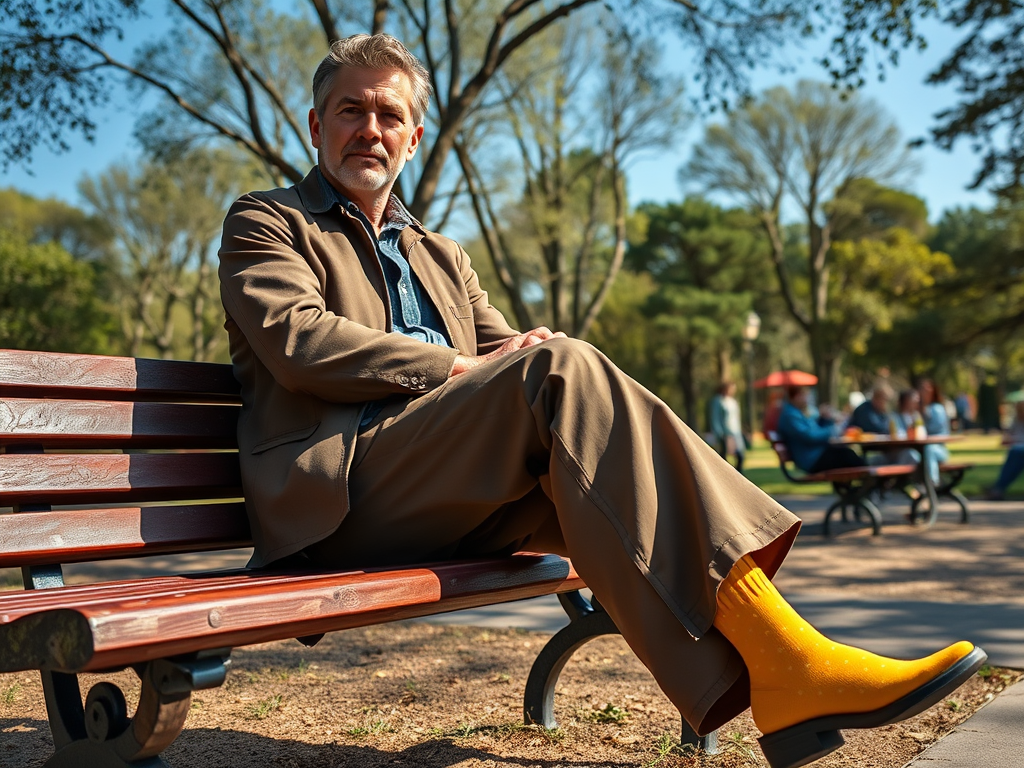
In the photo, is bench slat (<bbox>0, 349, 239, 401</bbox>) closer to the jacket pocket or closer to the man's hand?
the jacket pocket

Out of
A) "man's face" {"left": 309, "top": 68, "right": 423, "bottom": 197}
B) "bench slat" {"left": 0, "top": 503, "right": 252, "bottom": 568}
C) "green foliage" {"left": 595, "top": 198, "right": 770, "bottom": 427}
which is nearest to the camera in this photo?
"bench slat" {"left": 0, "top": 503, "right": 252, "bottom": 568}

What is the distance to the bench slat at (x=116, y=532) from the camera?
2193 mm

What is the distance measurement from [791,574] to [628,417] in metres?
4.67

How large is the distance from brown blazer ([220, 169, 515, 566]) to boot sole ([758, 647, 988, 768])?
102cm

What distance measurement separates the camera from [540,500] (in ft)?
7.55

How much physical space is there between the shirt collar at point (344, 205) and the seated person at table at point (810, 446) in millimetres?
7002

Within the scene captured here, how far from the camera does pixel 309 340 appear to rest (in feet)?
7.37

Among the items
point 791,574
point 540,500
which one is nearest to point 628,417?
point 540,500

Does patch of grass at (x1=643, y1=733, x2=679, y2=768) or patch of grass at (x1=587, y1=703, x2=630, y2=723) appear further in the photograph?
patch of grass at (x1=587, y1=703, x2=630, y2=723)

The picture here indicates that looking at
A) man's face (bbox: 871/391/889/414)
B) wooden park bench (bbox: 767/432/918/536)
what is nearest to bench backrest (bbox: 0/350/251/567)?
wooden park bench (bbox: 767/432/918/536)

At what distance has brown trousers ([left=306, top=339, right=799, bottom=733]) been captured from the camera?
182 centimetres

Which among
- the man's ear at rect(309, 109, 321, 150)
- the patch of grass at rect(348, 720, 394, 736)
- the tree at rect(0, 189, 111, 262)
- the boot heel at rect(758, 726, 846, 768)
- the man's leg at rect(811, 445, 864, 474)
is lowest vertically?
the patch of grass at rect(348, 720, 394, 736)

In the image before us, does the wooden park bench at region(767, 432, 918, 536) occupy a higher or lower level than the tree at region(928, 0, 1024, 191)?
lower

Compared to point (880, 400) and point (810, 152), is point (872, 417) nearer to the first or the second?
point (880, 400)
